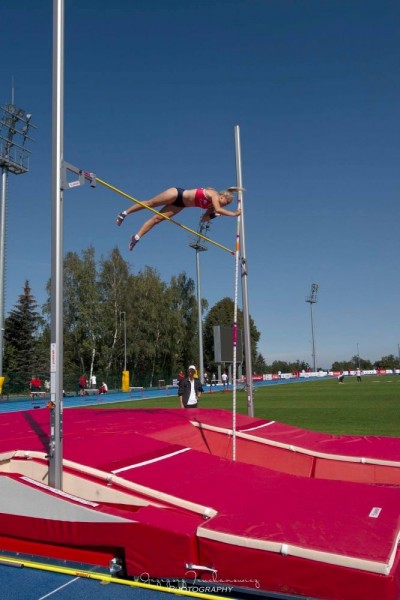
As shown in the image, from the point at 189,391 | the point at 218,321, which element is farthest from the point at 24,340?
the point at 189,391

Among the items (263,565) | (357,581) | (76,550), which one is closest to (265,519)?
(263,565)

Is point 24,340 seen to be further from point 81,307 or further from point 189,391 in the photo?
point 189,391

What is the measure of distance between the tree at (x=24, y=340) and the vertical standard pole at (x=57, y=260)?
3748 cm

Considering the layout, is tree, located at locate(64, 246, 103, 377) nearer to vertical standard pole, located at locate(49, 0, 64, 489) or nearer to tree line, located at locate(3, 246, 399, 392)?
tree line, located at locate(3, 246, 399, 392)

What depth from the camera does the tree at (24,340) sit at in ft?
136

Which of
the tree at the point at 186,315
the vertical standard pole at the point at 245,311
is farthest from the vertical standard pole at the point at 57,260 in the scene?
the tree at the point at 186,315

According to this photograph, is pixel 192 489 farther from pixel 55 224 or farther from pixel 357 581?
pixel 55 224

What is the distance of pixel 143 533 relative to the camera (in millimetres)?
3037

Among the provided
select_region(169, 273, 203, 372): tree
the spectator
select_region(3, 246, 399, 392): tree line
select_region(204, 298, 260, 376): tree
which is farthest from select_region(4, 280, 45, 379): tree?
the spectator

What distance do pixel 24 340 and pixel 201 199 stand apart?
131ft

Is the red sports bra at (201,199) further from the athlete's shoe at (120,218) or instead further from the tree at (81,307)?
the tree at (81,307)

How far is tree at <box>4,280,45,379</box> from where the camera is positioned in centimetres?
4141

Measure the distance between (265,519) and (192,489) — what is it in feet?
2.29

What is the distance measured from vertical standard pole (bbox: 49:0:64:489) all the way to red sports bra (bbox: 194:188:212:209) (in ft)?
6.62
